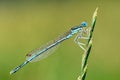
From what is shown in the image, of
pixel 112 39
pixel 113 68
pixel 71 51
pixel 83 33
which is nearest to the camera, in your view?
pixel 83 33

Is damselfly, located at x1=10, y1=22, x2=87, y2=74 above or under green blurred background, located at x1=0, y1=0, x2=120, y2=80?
above

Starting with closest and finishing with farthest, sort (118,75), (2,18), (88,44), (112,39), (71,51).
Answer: (88,44) < (118,75) < (71,51) < (112,39) < (2,18)

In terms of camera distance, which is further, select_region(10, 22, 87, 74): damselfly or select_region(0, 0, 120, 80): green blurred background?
select_region(0, 0, 120, 80): green blurred background

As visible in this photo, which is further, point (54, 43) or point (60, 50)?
point (60, 50)

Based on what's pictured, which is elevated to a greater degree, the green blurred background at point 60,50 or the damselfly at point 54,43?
the damselfly at point 54,43

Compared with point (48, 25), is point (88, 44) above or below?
above

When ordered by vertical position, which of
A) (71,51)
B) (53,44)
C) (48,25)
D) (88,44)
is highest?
(88,44)

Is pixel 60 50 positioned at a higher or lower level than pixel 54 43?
lower

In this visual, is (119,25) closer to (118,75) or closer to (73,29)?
(118,75)

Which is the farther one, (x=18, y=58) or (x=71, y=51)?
(x=71, y=51)

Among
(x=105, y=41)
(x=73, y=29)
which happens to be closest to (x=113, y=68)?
(x=105, y=41)

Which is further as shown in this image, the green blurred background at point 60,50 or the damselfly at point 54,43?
the green blurred background at point 60,50
